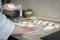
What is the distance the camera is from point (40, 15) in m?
1.15

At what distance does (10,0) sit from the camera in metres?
1.41

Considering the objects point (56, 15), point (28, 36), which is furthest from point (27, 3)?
point (28, 36)

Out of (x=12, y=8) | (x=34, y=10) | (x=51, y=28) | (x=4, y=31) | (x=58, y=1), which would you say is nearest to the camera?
(x=4, y=31)

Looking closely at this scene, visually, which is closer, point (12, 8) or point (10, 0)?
point (12, 8)

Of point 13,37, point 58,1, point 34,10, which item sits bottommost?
point 13,37

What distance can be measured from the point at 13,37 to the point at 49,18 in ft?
1.46

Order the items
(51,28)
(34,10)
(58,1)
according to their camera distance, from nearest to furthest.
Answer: (51,28) < (58,1) < (34,10)

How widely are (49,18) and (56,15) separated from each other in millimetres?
70

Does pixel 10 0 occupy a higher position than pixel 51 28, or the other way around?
pixel 10 0

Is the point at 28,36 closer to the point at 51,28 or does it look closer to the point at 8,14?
the point at 51,28

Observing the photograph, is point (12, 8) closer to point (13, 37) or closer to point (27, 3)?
point (27, 3)

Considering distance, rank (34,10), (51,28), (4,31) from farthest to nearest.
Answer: (34,10), (51,28), (4,31)

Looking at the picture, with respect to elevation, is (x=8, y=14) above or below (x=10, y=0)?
below

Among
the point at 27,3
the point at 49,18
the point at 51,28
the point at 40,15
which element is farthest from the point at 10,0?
the point at 51,28
